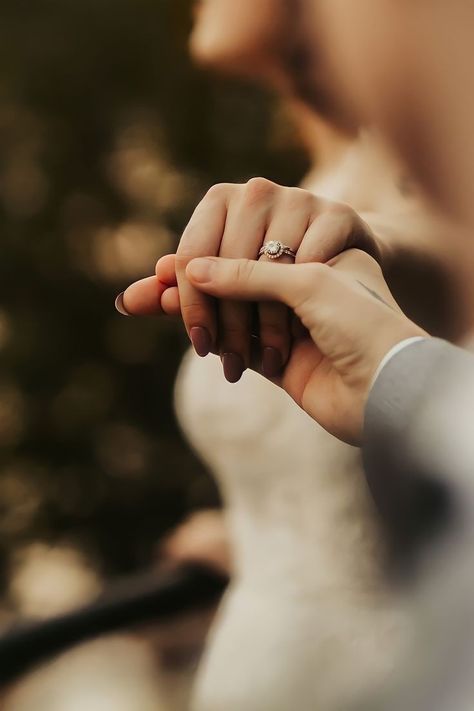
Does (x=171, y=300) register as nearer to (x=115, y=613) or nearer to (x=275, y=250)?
(x=275, y=250)

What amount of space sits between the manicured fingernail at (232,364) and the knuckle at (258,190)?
0.07 m

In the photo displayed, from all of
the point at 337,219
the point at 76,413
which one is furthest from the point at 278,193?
the point at 76,413

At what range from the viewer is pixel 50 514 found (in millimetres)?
559

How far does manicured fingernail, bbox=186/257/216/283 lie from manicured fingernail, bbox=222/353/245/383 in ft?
0.15

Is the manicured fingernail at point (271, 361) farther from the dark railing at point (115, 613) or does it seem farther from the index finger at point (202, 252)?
the dark railing at point (115, 613)

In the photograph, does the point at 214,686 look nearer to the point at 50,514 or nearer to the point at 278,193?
the point at 50,514

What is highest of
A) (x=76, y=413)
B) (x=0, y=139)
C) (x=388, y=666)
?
(x=0, y=139)

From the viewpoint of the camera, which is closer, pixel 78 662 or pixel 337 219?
pixel 337 219

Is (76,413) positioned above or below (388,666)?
above

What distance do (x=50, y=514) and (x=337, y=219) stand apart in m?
0.32

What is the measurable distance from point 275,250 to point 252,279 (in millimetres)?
25

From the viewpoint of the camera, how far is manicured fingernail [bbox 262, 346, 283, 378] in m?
0.37

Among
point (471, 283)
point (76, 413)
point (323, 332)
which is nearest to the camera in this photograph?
point (323, 332)

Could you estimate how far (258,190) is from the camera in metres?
0.36
